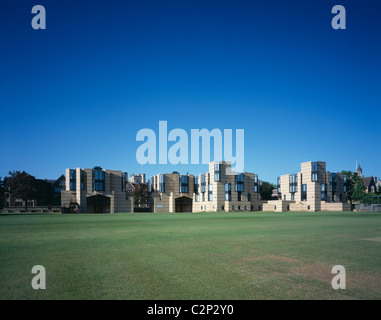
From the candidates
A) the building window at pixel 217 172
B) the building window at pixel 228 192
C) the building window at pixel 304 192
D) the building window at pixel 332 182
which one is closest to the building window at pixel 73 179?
the building window at pixel 217 172

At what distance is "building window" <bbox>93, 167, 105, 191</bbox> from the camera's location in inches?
3578

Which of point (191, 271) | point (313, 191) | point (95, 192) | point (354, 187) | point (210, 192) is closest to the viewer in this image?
point (191, 271)

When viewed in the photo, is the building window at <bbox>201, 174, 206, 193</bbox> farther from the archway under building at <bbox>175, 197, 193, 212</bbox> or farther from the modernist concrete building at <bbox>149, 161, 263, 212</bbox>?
the archway under building at <bbox>175, 197, 193, 212</bbox>

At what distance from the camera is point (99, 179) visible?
91562mm

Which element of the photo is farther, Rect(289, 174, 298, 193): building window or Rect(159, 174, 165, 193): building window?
Rect(289, 174, 298, 193): building window

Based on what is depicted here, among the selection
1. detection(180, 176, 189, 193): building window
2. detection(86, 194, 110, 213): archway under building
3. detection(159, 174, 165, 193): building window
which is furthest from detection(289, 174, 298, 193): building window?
detection(86, 194, 110, 213): archway under building

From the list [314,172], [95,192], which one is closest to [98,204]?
[95,192]

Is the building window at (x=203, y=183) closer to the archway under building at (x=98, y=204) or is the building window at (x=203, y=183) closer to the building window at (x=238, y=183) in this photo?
the building window at (x=238, y=183)

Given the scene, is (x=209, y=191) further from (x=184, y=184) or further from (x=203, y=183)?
(x=184, y=184)

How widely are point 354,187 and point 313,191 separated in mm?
24226

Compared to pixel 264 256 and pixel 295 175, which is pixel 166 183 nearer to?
pixel 295 175

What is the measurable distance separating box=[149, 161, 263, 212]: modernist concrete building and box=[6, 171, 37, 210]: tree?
40563mm
